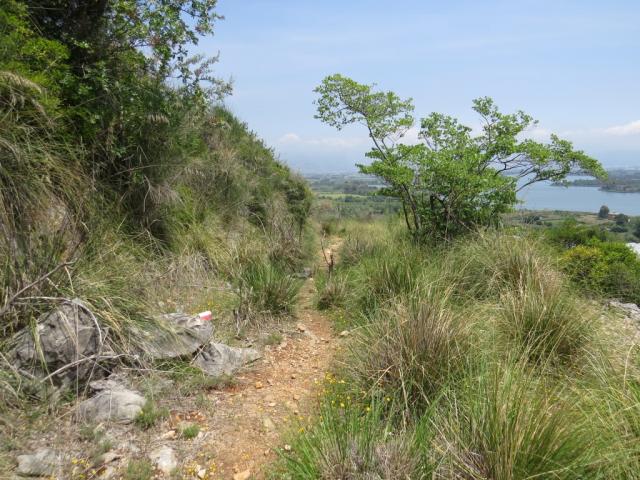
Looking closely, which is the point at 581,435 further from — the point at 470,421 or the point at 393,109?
the point at 393,109

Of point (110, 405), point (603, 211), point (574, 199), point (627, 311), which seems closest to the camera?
point (110, 405)

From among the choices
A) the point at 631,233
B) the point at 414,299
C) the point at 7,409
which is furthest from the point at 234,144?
the point at 631,233

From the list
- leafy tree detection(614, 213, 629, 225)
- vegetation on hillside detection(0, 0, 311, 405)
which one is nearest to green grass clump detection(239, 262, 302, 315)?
vegetation on hillside detection(0, 0, 311, 405)

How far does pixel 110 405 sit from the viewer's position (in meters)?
2.71

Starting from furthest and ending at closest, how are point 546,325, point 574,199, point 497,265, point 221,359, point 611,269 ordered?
point 574,199
point 611,269
point 497,265
point 221,359
point 546,325

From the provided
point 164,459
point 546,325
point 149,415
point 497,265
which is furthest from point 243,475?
point 497,265

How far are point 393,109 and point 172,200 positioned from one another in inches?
163

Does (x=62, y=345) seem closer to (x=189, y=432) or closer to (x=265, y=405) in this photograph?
(x=189, y=432)

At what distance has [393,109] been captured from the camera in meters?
7.30

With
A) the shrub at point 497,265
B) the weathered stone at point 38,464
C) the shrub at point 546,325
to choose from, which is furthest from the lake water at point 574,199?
the weathered stone at point 38,464

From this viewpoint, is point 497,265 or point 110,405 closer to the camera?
point 110,405

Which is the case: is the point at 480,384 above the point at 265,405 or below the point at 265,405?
above

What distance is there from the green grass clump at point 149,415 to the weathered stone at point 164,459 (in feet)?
0.76

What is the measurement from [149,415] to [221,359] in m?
0.95
